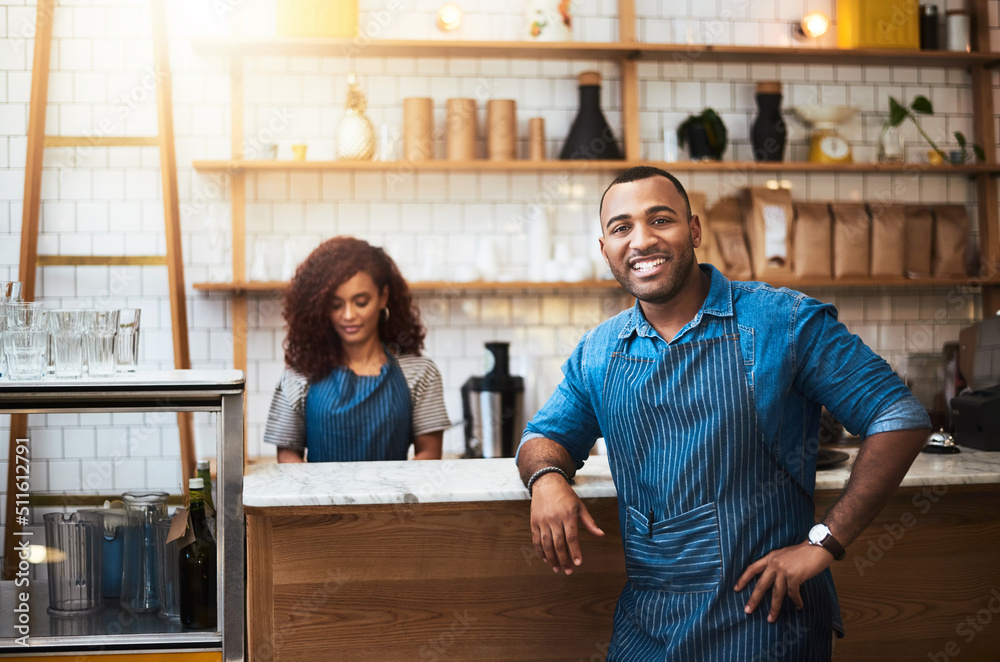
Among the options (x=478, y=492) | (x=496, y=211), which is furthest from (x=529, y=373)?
(x=478, y=492)

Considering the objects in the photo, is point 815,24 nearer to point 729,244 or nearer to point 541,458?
point 729,244

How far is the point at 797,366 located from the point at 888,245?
274 centimetres

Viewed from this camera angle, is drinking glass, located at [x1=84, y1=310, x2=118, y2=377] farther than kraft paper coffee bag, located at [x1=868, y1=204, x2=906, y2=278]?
No

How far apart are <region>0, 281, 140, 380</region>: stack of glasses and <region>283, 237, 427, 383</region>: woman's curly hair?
75 centimetres

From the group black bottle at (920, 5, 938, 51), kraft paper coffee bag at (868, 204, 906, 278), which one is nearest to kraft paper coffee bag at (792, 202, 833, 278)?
kraft paper coffee bag at (868, 204, 906, 278)

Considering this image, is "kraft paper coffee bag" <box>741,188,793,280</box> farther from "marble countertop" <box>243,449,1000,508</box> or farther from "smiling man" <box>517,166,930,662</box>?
"smiling man" <box>517,166,930,662</box>

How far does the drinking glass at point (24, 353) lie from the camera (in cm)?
164

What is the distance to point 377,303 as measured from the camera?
98.9 inches

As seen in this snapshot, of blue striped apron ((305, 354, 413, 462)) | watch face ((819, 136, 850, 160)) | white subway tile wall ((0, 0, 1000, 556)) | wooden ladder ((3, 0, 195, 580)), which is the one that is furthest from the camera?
watch face ((819, 136, 850, 160))

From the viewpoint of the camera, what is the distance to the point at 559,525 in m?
1.46

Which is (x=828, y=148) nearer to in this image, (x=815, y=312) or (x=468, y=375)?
(x=468, y=375)

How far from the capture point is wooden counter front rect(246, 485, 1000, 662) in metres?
1.68

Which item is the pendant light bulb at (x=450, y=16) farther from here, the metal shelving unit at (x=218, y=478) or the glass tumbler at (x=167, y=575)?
the glass tumbler at (x=167, y=575)

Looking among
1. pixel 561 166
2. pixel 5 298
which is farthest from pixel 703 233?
pixel 5 298
